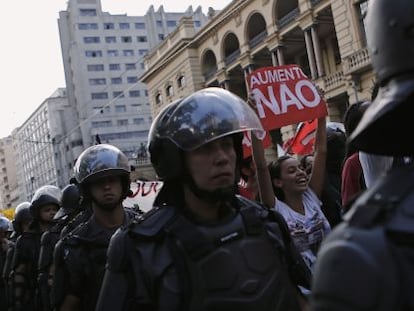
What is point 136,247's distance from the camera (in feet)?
6.73

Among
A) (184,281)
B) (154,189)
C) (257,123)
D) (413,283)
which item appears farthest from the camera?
(154,189)

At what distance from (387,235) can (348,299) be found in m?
0.13

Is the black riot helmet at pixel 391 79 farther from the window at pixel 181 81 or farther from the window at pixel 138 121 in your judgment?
the window at pixel 138 121

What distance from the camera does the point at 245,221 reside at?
2117 mm

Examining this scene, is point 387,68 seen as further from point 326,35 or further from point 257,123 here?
point 326,35

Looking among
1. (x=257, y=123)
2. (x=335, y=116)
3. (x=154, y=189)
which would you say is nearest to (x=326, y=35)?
(x=335, y=116)

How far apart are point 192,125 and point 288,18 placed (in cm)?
2633

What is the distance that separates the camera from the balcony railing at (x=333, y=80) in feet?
78.8

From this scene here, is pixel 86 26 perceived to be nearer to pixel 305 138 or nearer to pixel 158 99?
pixel 158 99

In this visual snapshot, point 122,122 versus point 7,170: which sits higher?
point 122,122

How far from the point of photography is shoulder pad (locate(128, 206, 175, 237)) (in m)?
2.06

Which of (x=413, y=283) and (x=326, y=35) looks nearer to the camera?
(x=413, y=283)

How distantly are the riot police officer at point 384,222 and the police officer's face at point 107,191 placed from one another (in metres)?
2.35

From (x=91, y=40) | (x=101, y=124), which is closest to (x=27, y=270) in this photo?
(x=101, y=124)
